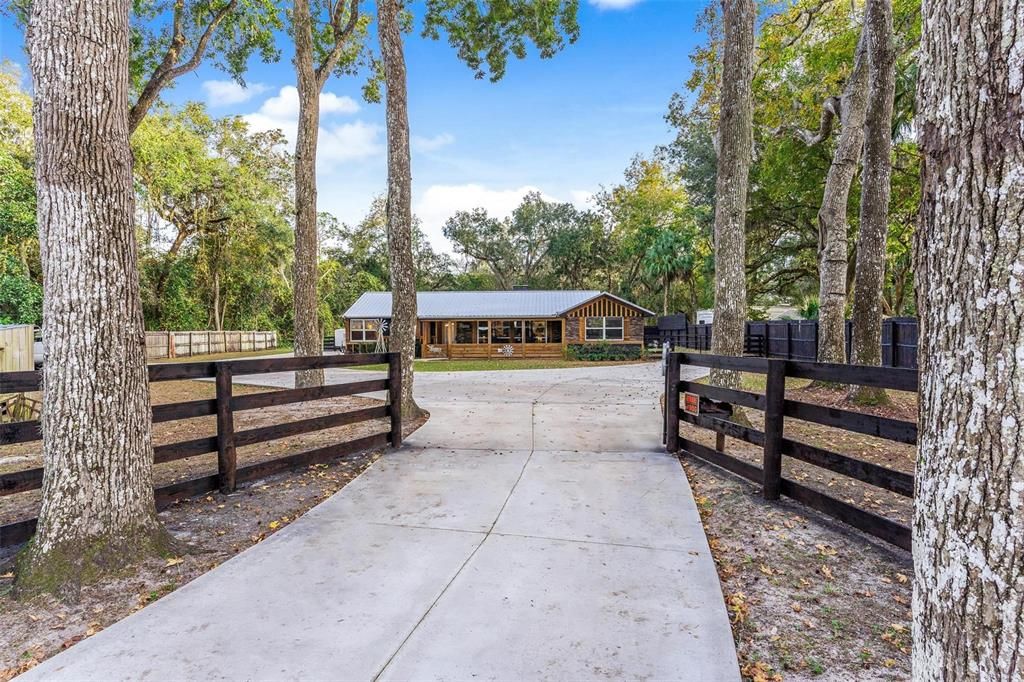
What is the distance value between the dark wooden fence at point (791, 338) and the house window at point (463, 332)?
10.9m

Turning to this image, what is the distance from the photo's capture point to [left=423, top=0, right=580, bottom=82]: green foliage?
11.5m

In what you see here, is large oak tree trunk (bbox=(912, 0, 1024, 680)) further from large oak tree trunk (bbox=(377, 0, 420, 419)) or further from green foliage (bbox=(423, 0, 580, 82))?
green foliage (bbox=(423, 0, 580, 82))

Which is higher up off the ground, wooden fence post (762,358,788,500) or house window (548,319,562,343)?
house window (548,319,562,343)

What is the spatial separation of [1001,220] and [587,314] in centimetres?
2569

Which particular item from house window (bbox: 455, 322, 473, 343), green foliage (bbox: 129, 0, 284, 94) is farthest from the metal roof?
green foliage (bbox: 129, 0, 284, 94)

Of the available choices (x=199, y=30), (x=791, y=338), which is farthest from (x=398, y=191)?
(x=791, y=338)

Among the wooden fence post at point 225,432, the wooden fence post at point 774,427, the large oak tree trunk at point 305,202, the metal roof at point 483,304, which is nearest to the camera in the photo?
the wooden fence post at point 774,427

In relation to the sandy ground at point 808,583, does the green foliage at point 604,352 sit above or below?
above

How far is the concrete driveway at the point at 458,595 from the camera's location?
7.29 ft

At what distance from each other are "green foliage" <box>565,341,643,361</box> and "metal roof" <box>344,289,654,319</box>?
2032 millimetres

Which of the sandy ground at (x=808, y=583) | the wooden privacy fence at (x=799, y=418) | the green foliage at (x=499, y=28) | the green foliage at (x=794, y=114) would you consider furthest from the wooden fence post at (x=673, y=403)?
the green foliage at (x=794, y=114)

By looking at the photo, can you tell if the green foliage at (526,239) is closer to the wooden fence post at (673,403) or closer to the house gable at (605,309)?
the house gable at (605,309)

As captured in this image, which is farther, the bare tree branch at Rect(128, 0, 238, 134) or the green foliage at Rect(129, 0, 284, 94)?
the green foliage at Rect(129, 0, 284, 94)

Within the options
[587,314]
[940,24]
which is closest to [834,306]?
[940,24]
